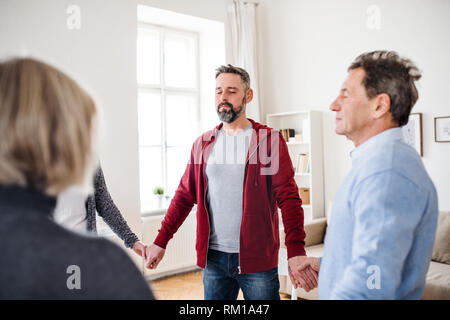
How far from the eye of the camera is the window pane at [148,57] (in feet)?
15.4

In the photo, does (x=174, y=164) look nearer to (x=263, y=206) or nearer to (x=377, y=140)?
(x=263, y=206)

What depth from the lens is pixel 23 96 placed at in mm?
637

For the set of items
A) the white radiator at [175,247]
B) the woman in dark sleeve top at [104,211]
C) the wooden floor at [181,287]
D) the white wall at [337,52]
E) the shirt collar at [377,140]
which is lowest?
the wooden floor at [181,287]

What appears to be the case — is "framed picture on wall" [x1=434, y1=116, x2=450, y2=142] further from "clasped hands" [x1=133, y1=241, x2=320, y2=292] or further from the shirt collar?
the shirt collar

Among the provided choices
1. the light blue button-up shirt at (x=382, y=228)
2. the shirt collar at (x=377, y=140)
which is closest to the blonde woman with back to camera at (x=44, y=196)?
the light blue button-up shirt at (x=382, y=228)

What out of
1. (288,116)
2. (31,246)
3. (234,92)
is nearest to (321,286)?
(31,246)

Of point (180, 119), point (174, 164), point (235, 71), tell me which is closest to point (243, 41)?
point (180, 119)

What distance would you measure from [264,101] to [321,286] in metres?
4.36

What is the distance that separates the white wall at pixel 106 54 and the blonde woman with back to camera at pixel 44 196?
3.14 m

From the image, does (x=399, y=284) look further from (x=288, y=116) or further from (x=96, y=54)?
(x=288, y=116)

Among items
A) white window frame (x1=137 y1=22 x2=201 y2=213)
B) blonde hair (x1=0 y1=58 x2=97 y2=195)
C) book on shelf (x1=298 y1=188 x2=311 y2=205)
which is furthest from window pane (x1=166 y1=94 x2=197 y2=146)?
blonde hair (x1=0 y1=58 x2=97 y2=195)

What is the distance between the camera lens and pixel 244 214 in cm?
183

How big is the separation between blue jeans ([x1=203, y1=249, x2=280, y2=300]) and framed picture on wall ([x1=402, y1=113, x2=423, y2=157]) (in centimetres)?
263

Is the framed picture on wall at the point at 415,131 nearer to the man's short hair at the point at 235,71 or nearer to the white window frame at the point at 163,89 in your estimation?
the man's short hair at the point at 235,71
